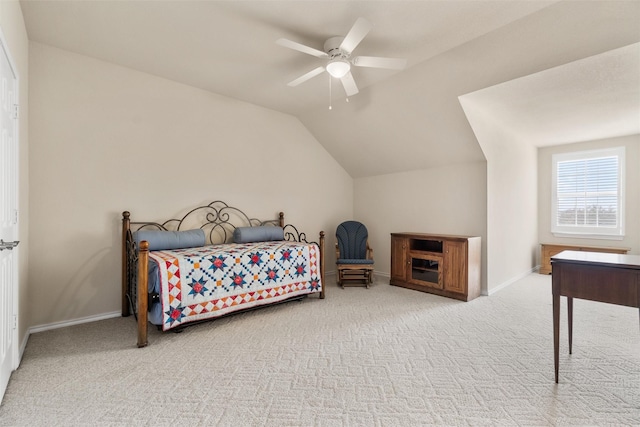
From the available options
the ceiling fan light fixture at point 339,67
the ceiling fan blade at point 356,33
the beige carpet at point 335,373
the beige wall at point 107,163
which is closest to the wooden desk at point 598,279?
the beige carpet at point 335,373

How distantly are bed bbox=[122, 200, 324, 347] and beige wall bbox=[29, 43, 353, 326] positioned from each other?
0.18 meters

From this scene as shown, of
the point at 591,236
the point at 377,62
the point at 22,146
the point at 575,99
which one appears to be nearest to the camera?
the point at 22,146

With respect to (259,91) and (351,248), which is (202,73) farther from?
(351,248)

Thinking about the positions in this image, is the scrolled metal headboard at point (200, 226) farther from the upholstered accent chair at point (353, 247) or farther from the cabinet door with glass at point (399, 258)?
the cabinet door with glass at point (399, 258)

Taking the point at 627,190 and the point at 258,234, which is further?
the point at 627,190

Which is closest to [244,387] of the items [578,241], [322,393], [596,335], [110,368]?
[322,393]

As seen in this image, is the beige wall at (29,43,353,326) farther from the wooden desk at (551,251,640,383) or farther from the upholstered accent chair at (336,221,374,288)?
the wooden desk at (551,251,640,383)

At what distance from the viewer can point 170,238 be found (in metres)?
3.30

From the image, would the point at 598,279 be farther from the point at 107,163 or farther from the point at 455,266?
the point at 107,163

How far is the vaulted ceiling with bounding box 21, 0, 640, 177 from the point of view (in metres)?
2.34

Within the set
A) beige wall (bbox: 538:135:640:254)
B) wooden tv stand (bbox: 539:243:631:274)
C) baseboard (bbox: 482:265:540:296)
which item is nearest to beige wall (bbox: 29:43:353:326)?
baseboard (bbox: 482:265:540:296)

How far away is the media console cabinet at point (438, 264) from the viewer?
12.6 ft

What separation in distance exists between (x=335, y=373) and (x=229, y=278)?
1.47 metres

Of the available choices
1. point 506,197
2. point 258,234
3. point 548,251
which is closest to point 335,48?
point 258,234
